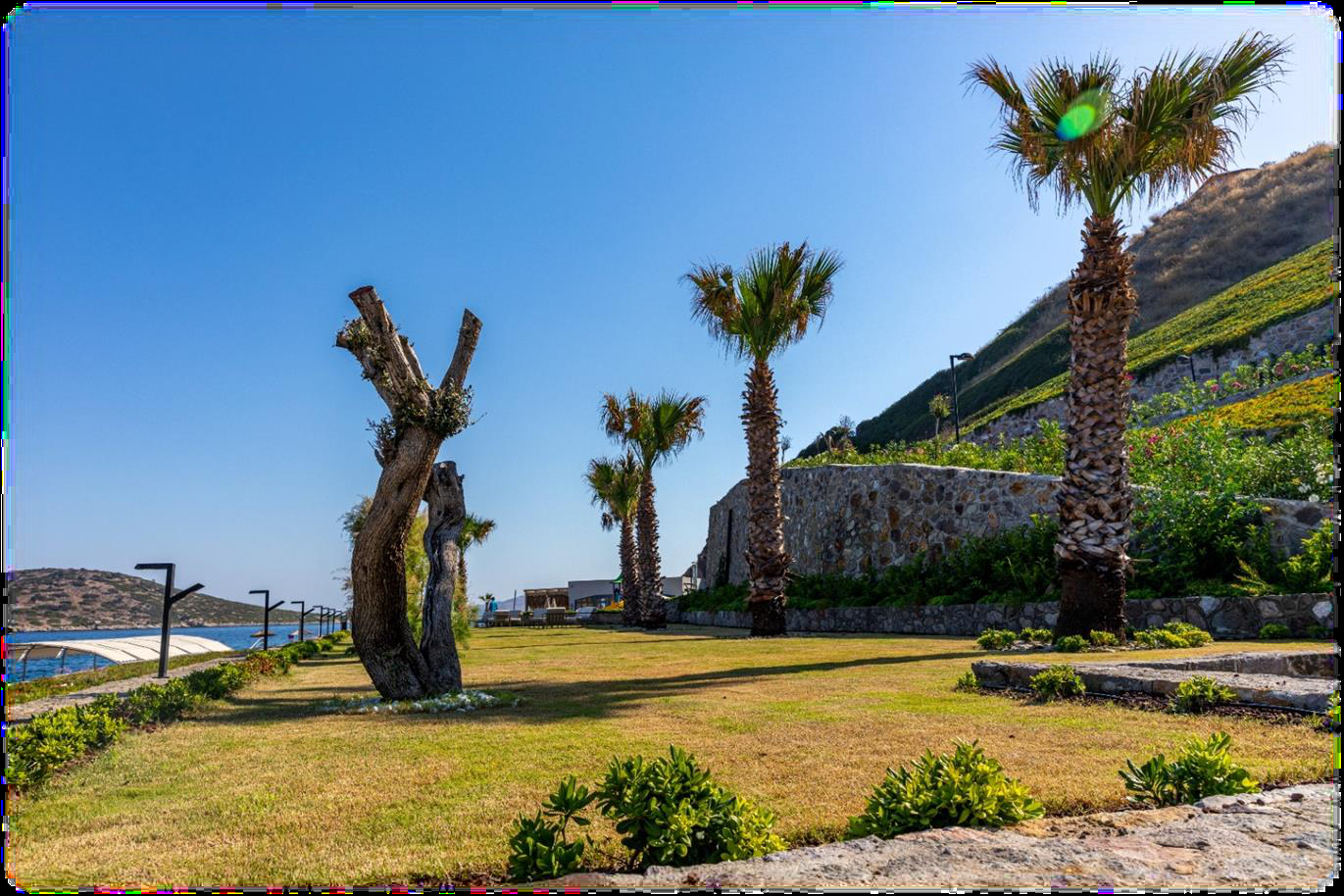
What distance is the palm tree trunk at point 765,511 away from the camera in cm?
2045

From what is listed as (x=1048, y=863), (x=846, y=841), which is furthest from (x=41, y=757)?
(x=1048, y=863)

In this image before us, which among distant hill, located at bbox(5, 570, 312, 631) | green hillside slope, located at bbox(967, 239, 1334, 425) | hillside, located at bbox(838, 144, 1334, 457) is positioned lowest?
distant hill, located at bbox(5, 570, 312, 631)

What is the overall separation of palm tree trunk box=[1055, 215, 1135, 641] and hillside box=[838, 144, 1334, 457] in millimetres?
60228

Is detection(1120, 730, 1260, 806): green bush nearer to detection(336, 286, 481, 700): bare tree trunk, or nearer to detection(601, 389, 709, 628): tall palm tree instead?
detection(336, 286, 481, 700): bare tree trunk

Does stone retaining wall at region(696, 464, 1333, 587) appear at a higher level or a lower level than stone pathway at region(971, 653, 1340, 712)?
higher

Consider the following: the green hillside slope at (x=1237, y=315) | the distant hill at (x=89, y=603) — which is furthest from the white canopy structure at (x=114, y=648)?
the green hillside slope at (x=1237, y=315)

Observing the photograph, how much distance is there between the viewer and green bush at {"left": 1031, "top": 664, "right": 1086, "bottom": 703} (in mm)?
7508

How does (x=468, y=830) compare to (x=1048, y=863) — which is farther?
(x=468, y=830)

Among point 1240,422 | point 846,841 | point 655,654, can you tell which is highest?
point 1240,422

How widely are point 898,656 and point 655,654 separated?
491 centimetres

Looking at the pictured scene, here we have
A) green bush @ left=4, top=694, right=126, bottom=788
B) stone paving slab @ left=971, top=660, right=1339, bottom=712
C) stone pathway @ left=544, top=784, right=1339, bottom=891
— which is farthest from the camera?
stone paving slab @ left=971, top=660, right=1339, bottom=712

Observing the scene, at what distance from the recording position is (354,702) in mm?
9477

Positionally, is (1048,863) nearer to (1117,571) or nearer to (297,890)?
(297,890)

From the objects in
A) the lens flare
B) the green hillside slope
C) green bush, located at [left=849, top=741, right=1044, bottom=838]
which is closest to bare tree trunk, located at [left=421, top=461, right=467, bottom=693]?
green bush, located at [left=849, top=741, right=1044, bottom=838]
